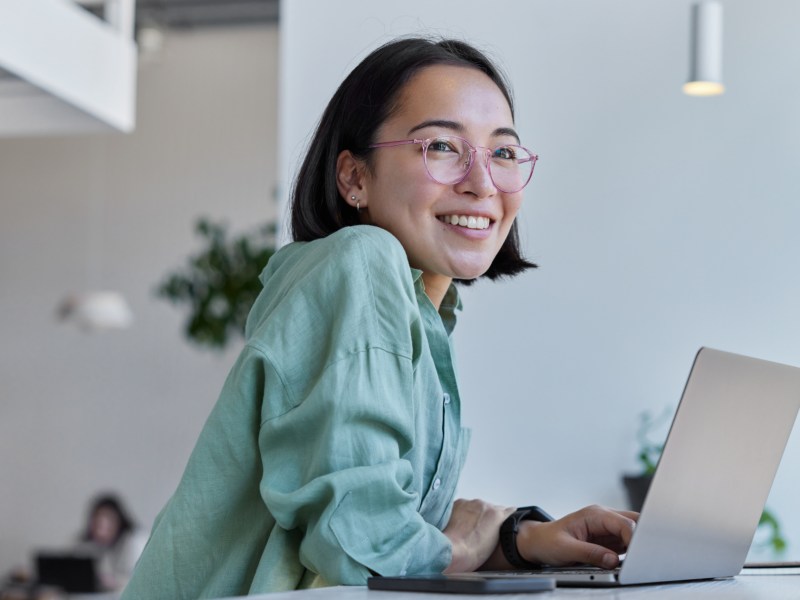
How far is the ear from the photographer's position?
1439mm

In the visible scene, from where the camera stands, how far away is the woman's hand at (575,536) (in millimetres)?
1207

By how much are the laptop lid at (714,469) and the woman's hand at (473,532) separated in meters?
0.27

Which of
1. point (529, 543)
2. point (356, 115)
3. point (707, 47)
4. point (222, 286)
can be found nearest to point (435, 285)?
point (356, 115)

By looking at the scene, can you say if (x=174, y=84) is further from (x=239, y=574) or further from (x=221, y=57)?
(x=239, y=574)

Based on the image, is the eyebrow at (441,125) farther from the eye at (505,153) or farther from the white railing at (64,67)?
the white railing at (64,67)

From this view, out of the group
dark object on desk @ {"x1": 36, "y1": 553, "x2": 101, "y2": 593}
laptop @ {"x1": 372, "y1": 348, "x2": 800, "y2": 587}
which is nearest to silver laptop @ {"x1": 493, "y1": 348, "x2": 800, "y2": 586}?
laptop @ {"x1": 372, "y1": 348, "x2": 800, "y2": 587}

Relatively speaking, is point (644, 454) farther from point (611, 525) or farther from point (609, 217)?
point (611, 525)

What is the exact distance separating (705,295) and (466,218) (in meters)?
1.54

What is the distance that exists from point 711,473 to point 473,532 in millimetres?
365

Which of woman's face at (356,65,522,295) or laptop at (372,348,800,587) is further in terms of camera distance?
woman's face at (356,65,522,295)

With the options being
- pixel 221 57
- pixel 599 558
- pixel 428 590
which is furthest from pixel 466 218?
pixel 221 57

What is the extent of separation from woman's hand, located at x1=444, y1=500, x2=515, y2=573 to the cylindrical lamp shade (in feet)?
5.67

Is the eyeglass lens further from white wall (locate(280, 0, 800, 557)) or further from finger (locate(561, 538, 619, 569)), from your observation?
white wall (locate(280, 0, 800, 557))

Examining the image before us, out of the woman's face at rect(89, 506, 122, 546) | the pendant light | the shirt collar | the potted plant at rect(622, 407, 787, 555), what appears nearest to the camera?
the shirt collar
